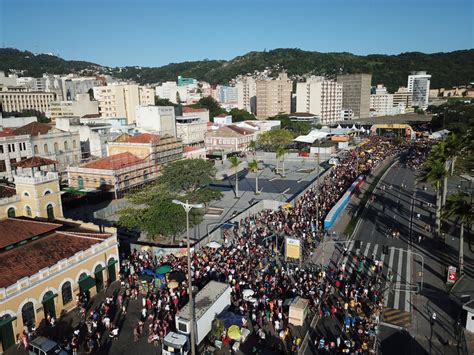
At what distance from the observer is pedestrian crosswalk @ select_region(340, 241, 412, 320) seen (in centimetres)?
2041

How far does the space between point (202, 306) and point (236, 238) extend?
43.2 ft

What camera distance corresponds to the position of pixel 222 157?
71500mm

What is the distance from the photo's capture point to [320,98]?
13175 centimetres

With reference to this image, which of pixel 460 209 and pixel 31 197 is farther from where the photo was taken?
pixel 31 197

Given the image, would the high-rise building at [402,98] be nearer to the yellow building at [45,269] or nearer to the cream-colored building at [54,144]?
the cream-colored building at [54,144]

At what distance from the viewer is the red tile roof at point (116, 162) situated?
46.1 m

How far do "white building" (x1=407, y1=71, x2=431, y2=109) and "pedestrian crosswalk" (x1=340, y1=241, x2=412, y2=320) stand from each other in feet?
577

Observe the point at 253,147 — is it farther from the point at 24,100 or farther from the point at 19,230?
the point at 24,100

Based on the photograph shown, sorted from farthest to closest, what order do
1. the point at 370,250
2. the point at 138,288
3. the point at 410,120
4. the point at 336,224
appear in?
the point at 410,120, the point at 336,224, the point at 370,250, the point at 138,288

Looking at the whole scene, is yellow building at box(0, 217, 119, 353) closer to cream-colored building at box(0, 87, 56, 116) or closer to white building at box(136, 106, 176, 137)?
white building at box(136, 106, 176, 137)

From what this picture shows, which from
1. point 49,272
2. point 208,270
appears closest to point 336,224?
point 208,270

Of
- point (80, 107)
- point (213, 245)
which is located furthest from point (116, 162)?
point (80, 107)

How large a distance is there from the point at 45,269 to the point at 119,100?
86.2 meters

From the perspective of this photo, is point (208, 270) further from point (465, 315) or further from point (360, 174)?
point (360, 174)
